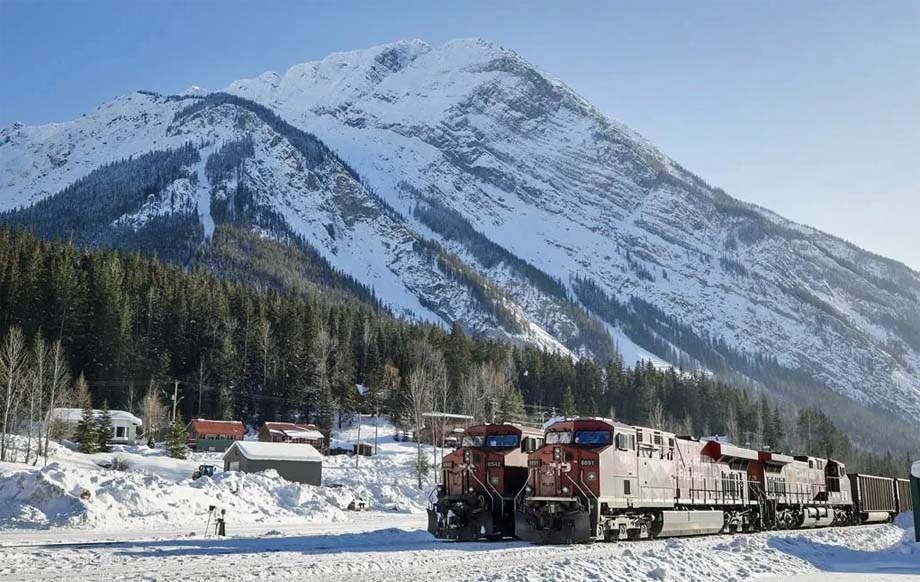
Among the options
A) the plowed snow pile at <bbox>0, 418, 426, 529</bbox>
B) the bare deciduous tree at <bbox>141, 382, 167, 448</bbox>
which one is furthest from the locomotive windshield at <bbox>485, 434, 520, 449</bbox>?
the bare deciduous tree at <bbox>141, 382, 167, 448</bbox>

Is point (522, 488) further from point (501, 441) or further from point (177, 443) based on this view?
point (177, 443)

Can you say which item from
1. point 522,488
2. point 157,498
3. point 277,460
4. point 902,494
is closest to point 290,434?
point 277,460

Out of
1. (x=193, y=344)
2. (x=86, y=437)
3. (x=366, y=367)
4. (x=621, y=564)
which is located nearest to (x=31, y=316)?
(x=193, y=344)

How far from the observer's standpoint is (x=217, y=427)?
9712 centimetres

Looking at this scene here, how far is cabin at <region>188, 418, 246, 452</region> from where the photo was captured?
94500mm

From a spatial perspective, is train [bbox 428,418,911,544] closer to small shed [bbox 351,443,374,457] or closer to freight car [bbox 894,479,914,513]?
freight car [bbox 894,479,914,513]

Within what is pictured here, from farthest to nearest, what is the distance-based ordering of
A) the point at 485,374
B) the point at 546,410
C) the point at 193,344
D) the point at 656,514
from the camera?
the point at 546,410 < the point at 485,374 < the point at 193,344 < the point at 656,514

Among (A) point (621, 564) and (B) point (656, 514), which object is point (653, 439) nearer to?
(B) point (656, 514)

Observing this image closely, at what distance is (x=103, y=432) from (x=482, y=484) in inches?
2241

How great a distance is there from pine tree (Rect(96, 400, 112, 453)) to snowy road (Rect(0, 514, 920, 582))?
49519 mm

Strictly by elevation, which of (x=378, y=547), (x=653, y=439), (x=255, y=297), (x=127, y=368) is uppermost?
(x=255, y=297)

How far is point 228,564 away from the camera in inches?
801

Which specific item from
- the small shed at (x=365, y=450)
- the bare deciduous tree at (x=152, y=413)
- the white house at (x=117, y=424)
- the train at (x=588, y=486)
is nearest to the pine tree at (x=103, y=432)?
the white house at (x=117, y=424)

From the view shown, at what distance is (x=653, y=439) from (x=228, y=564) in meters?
18.3
